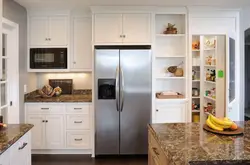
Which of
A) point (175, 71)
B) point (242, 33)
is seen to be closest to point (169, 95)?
point (175, 71)

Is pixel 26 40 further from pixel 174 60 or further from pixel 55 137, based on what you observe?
pixel 174 60

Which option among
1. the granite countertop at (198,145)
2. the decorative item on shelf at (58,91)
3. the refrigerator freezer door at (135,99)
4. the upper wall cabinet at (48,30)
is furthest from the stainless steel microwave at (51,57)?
the granite countertop at (198,145)

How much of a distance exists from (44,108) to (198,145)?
3.06 meters

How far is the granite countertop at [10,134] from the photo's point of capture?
1837 mm

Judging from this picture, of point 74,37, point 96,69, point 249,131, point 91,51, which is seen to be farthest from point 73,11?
point 249,131

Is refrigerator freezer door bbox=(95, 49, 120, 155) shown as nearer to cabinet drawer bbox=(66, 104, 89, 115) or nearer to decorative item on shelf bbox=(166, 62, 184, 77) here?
cabinet drawer bbox=(66, 104, 89, 115)

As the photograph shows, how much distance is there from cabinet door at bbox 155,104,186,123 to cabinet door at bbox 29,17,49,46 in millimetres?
2298

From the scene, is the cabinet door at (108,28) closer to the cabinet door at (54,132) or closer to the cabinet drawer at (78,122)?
the cabinet drawer at (78,122)

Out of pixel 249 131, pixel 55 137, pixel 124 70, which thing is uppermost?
pixel 124 70

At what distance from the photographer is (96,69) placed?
4043 mm

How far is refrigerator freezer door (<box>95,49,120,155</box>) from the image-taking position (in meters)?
4.04

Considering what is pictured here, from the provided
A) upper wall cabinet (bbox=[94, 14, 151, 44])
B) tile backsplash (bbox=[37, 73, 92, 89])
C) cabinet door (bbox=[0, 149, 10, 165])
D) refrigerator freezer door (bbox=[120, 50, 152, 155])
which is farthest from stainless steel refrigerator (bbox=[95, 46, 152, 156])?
cabinet door (bbox=[0, 149, 10, 165])

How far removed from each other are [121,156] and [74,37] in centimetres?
219

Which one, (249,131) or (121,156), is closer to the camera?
(249,131)
